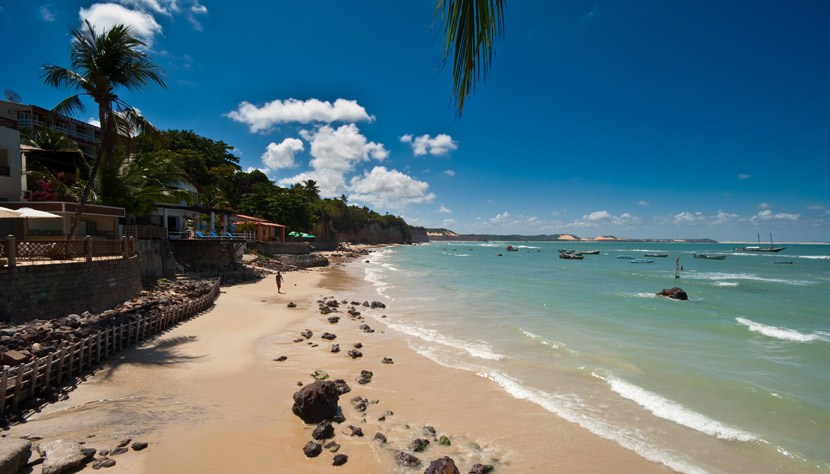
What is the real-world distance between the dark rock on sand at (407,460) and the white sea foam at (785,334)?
18603 millimetres

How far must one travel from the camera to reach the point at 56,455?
6.70 meters

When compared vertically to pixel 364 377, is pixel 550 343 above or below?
below

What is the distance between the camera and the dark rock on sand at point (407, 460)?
740cm

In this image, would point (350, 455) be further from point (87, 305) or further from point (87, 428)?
point (87, 305)

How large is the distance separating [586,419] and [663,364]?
6.06m

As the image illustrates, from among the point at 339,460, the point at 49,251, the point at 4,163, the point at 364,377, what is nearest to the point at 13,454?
the point at 339,460

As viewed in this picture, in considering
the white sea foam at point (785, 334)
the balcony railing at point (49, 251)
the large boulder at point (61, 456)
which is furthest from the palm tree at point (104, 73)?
the white sea foam at point (785, 334)

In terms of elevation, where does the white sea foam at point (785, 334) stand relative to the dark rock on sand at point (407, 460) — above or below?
below

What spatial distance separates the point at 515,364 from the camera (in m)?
13.2

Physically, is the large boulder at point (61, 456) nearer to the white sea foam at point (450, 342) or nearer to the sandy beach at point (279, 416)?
the sandy beach at point (279, 416)

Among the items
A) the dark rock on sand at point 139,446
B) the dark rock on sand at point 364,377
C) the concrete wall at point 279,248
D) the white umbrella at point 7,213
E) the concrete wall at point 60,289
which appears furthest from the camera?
the concrete wall at point 279,248

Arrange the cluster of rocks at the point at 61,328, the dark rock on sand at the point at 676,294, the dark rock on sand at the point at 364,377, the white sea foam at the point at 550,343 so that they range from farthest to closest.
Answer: the dark rock on sand at the point at 676,294 < the white sea foam at the point at 550,343 < the dark rock on sand at the point at 364,377 < the cluster of rocks at the point at 61,328

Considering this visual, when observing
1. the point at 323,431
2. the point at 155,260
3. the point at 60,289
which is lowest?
the point at 323,431

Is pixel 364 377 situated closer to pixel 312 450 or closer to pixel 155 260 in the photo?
pixel 312 450
